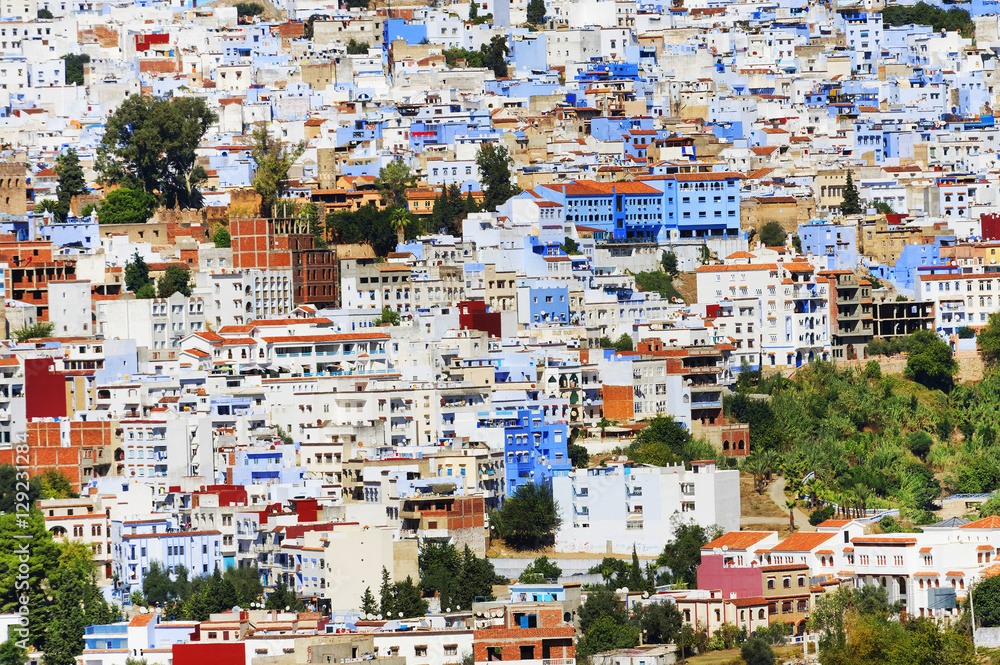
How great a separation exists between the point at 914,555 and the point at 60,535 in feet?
56.9

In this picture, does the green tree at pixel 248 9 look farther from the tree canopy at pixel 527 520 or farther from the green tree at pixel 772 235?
the tree canopy at pixel 527 520

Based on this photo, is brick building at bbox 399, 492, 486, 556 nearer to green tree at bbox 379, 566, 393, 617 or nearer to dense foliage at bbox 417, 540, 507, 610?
dense foliage at bbox 417, 540, 507, 610

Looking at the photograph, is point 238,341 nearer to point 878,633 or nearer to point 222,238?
point 222,238

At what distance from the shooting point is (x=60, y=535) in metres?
49.5

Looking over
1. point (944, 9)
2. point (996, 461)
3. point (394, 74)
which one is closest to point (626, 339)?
point (996, 461)

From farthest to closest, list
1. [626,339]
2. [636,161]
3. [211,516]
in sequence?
[636,161], [626,339], [211,516]

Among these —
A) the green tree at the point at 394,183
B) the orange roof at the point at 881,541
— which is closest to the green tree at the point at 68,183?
the green tree at the point at 394,183

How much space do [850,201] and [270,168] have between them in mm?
16907

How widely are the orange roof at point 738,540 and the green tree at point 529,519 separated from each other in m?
3.60

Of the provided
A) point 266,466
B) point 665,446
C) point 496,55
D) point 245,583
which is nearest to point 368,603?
point 245,583

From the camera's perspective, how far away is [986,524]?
153ft

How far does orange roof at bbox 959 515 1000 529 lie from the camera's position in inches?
1834

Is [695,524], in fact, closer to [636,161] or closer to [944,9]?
[636,161]

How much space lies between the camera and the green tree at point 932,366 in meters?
58.8
